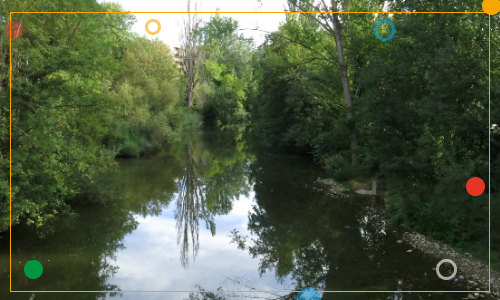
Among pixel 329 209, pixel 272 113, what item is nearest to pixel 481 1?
pixel 329 209

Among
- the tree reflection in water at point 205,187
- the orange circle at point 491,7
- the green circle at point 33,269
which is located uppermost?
the orange circle at point 491,7

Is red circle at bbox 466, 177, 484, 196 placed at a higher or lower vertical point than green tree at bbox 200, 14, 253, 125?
lower

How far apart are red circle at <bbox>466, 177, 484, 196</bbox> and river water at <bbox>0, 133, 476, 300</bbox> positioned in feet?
5.37

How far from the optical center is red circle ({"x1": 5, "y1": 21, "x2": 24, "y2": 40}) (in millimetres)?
9245

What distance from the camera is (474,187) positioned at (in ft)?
25.3

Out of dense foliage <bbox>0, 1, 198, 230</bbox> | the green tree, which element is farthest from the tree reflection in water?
the green tree

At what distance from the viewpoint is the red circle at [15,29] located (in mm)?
9245

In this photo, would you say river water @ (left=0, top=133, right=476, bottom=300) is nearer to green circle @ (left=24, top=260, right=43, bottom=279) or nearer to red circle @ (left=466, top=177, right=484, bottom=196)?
green circle @ (left=24, top=260, right=43, bottom=279)

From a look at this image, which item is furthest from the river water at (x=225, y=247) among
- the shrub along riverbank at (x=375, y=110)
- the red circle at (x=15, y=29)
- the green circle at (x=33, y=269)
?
the red circle at (x=15, y=29)

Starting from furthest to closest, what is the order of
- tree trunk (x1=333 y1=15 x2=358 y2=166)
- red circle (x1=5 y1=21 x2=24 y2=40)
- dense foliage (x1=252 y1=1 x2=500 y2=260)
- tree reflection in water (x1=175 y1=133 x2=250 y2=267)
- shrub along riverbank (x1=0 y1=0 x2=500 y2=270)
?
tree trunk (x1=333 y1=15 x2=358 y2=166), tree reflection in water (x1=175 y1=133 x2=250 y2=267), red circle (x1=5 y1=21 x2=24 y2=40), shrub along riverbank (x1=0 y1=0 x2=500 y2=270), dense foliage (x1=252 y1=1 x2=500 y2=260)

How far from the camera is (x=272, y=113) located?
26.2 m

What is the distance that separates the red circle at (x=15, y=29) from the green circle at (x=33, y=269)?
181 inches

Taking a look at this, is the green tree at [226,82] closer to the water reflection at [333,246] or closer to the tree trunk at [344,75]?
the tree trunk at [344,75]

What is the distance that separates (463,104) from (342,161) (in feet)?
24.4
